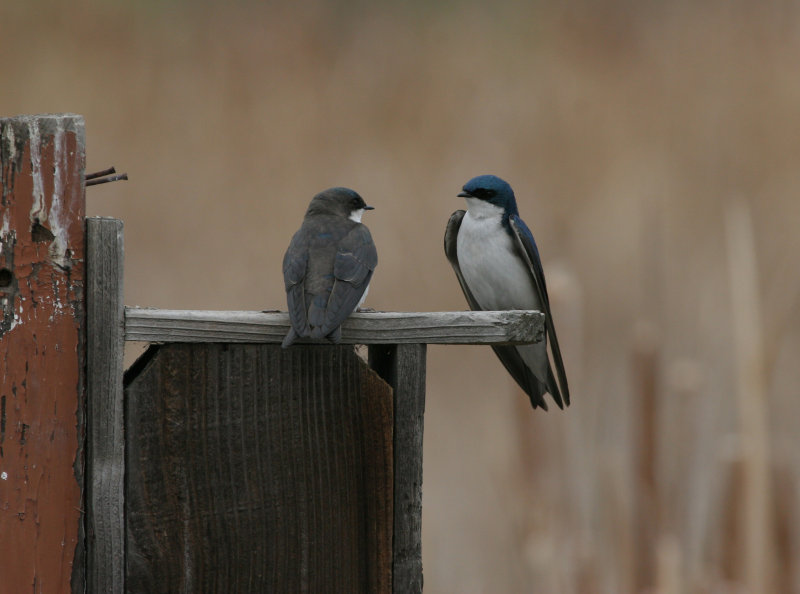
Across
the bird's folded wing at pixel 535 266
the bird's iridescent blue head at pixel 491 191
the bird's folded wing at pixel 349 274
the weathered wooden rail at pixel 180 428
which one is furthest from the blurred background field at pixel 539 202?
the weathered wooden rail at pixel 180 428

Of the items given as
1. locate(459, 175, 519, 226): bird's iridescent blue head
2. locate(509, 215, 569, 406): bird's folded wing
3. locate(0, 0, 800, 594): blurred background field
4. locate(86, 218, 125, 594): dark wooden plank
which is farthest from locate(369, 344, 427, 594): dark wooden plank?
locate(459, 175, 519, 226): bird's iridescent blue head

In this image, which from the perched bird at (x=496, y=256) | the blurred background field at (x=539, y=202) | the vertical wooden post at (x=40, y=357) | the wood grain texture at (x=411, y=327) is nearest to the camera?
the vertical wooden post at (x=40, y=357)

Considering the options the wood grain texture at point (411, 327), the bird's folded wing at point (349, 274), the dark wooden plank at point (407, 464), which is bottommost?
the dark wooden plank at point (407, 464)

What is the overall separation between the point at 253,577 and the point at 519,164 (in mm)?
3476

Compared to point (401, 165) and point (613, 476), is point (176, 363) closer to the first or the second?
Result: point (613, 476)

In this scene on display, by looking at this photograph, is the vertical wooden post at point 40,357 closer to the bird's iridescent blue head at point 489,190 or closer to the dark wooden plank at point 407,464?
the dark wooden plank at point 407,464

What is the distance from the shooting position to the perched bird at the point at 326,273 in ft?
5.85

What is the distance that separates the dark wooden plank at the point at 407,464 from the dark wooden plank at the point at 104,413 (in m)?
0.46

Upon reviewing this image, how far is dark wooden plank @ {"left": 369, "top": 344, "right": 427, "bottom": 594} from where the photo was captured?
187 cm

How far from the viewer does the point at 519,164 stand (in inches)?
197

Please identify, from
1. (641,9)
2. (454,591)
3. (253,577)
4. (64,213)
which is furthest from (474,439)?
(641,9)

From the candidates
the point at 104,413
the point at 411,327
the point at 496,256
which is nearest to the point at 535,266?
the point at 496,256

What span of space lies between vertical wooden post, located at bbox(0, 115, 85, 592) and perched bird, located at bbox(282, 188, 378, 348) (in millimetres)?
350

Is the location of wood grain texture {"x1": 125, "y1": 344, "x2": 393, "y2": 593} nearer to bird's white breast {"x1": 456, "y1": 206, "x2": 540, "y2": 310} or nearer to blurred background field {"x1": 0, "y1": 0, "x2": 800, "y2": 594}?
blurred background field {"x1": 0, "y1": 0, "x2": 800, "y2": 594}
